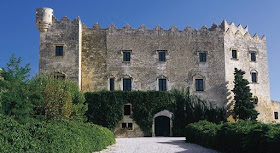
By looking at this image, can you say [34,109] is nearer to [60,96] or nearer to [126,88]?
[60,96]

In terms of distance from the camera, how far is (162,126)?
2875cm

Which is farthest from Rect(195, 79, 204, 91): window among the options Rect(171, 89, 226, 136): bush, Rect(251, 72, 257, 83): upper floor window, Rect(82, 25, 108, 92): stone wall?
Rect(82, 25, 108, 92): stone wall

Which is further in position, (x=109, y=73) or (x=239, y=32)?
(x=239, y=32)

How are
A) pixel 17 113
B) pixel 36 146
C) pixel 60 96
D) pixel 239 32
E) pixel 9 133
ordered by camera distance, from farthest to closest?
pixel 239 32 < pixel 60 96 < pixel 17 113 < pixel 36 146 < pixel 9 133

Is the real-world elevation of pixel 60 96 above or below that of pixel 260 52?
below

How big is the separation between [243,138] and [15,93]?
14.7m

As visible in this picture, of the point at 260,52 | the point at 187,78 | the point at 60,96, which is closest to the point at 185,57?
the point at 187,78

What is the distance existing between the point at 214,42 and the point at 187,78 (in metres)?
4.55

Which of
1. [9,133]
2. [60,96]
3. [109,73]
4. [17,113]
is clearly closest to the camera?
[9,133]

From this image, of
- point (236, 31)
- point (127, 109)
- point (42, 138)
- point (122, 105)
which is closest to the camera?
point (42, 138)

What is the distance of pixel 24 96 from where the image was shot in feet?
68.5

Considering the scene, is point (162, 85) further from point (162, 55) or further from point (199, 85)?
point (199, 85)

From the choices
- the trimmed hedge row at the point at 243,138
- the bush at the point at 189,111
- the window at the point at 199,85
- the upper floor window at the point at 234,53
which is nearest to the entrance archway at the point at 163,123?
the bush at the point at 189,111

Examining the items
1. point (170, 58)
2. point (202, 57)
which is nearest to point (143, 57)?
point (170, 58)
